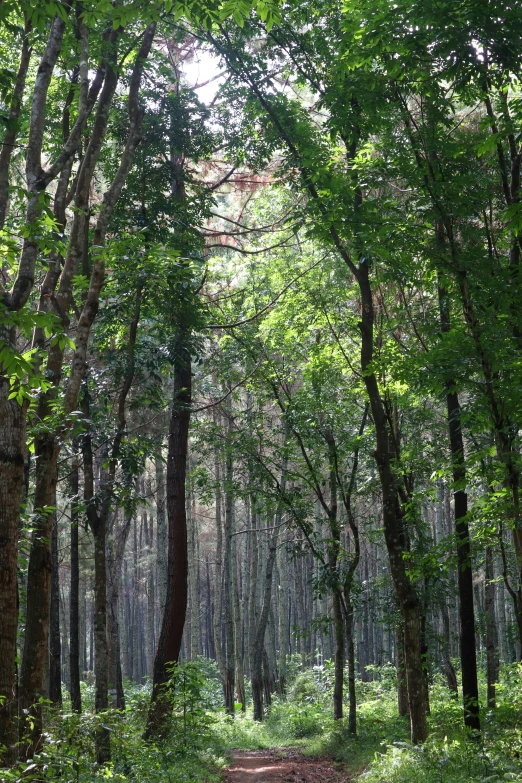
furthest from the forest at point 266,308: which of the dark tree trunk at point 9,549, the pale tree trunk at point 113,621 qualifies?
the pale tree trunk at point 113,621

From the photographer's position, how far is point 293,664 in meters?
27.4

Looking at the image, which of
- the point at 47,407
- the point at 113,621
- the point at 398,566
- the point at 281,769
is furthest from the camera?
the point at 113,621

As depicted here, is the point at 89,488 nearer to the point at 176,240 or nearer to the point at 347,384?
the point at 176,240

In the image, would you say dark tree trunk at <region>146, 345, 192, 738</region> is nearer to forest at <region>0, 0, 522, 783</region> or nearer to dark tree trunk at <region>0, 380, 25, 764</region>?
forest at <region>0, 0, 522, 783</region>

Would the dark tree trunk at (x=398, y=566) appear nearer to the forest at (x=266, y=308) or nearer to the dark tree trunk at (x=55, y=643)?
the forest at (x=266, y=308)

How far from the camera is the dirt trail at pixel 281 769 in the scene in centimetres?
980

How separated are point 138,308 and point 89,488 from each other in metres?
2.39

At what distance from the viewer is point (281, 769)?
10789 millimetres

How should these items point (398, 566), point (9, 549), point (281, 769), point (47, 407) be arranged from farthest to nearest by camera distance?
point (281, 769), point (398, 566), point (47, 407), point (9, 549)

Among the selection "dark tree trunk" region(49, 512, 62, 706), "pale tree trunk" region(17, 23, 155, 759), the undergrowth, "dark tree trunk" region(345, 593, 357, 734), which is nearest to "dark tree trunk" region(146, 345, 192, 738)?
the undergrowth

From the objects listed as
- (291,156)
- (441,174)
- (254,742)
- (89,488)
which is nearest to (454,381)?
(441,174)

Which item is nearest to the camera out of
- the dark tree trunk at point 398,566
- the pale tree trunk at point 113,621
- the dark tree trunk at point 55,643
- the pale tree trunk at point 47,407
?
the pale tree trunk at point 47,407

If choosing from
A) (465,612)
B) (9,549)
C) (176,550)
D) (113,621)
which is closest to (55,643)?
(176,550)

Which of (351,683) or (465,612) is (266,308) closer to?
(465,612)
